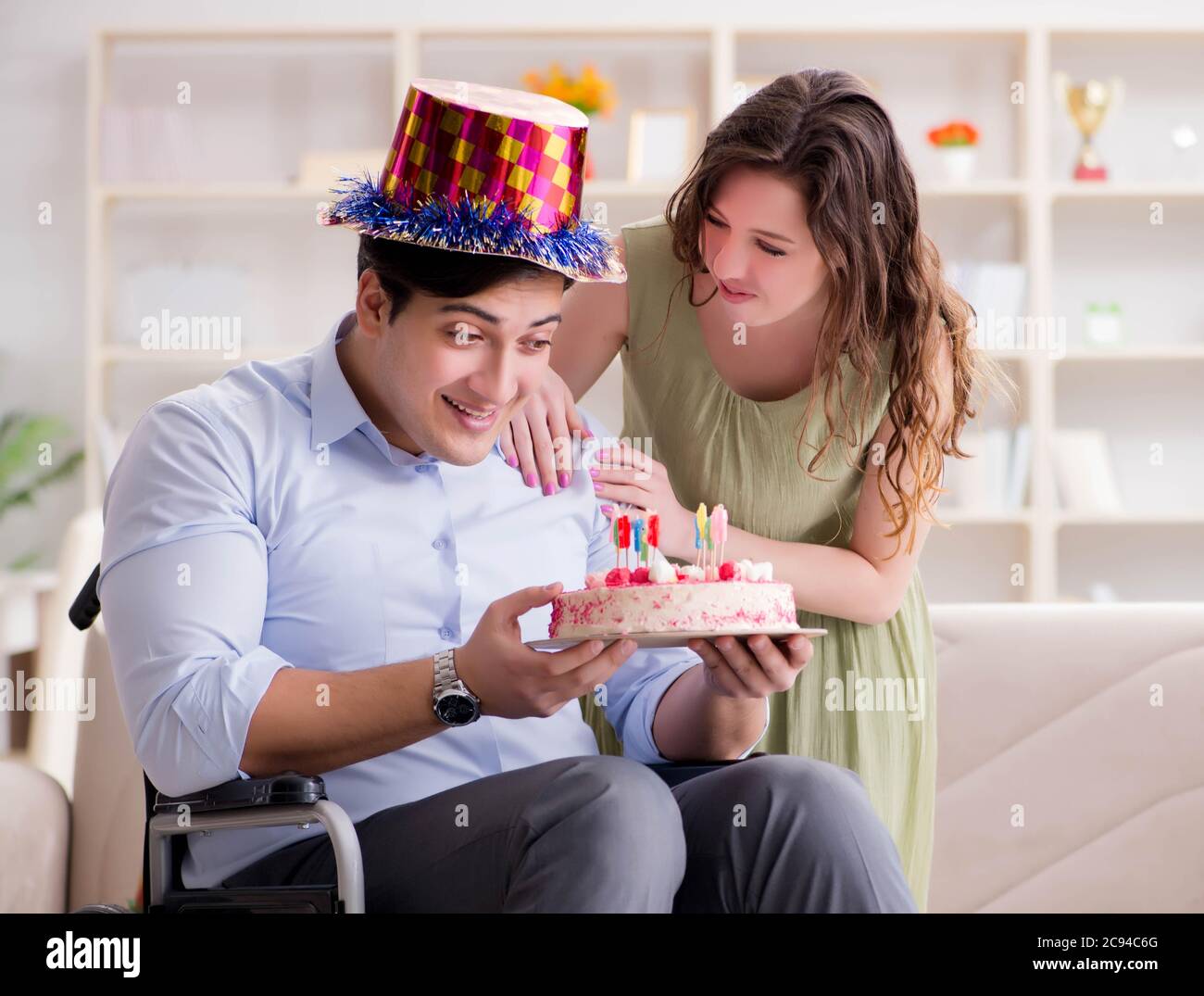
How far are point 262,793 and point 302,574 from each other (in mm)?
314

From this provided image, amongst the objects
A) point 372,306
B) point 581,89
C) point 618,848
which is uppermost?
point 581,89

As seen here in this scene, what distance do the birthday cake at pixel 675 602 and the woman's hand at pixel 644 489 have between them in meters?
0.23

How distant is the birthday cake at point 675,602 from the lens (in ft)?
4.52

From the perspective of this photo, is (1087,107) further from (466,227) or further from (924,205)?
(466,227)

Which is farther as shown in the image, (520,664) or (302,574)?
(302,574)

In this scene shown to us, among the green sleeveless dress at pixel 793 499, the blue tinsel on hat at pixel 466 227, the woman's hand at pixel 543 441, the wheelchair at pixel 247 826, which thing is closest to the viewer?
the wheelchair at pixel 247 826

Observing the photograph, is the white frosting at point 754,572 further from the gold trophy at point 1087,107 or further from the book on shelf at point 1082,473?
the gold trophy at point 1087,107

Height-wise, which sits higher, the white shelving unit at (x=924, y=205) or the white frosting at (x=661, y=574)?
the white shelving unit at (x=924, y=205)

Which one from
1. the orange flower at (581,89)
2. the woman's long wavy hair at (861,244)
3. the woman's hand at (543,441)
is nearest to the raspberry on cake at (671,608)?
the woman's hand at (543,441)

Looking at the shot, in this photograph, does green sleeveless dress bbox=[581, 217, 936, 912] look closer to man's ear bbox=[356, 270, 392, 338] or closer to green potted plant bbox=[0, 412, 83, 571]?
man's ear bbox=[356, 270, 392, 338]

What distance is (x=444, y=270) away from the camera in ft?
4.72

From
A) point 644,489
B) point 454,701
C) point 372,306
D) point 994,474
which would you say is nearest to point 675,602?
point 454,701
